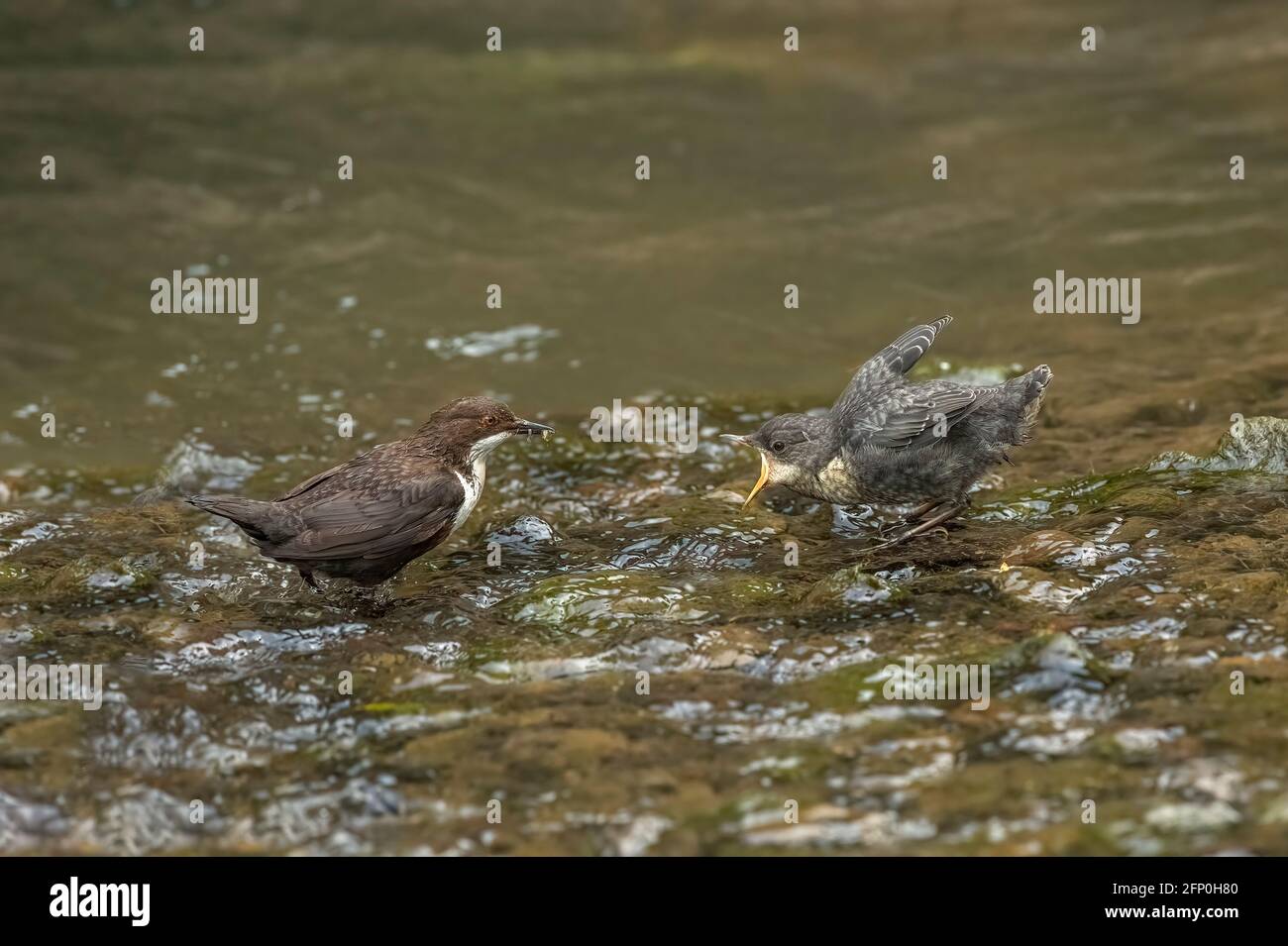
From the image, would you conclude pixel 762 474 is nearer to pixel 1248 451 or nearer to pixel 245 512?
pixel 1248 451

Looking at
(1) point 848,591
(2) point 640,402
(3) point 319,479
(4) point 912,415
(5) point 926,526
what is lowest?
(1) point 848,591

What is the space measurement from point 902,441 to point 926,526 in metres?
0.42

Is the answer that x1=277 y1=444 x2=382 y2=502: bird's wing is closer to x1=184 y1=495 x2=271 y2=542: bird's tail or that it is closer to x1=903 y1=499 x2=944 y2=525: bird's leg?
x1=184 y1=495 x2=271 y2=542: bird's tail

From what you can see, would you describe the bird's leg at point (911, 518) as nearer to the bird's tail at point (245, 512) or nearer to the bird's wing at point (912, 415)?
the bird's wing at point (912, 415)

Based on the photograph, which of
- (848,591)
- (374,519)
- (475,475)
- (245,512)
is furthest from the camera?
(475,475)

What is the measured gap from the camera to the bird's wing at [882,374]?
6637mm

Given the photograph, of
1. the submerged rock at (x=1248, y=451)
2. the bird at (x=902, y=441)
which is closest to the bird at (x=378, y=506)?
the bird at (x=902, y=441)

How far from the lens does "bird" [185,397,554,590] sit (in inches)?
232

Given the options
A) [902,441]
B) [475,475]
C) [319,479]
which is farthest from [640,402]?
[319,479]

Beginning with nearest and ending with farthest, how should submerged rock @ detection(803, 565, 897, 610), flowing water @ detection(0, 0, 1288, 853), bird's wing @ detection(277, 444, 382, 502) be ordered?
flowing water @ detection(0, 0, 1288, 853) → submerged rock @ detection(803, 565, 897, 610) → bird's wing @ detection(277, 444, 382, 502)

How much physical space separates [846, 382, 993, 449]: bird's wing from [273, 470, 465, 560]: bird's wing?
6.25 ft

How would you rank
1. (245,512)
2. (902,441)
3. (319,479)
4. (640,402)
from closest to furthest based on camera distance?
(245,512), (319,479), (902,441), (640,402)

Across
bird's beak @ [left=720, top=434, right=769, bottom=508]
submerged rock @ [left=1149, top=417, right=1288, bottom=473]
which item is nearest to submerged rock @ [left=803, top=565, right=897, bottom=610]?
bird's beak @ [left=720, top=434, right=769, bottom=508]

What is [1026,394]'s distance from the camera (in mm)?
6398
